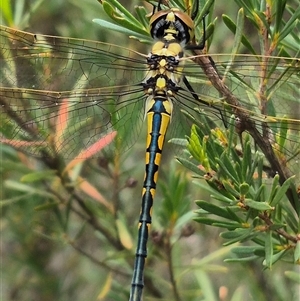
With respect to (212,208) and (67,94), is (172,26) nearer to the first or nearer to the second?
(67,94)

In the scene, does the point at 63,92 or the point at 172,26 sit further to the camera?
the point at 63,92

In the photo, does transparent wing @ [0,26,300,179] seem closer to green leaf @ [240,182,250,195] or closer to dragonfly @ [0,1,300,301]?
dragonfly @ [0,1,300,301]

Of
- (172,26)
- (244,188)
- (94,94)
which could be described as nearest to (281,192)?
(244,188)

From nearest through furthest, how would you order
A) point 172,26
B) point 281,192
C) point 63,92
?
point 281,192 < point 172,26 < point 63,92

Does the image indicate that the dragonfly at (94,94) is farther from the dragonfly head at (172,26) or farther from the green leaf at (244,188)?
the green leaf at (244,188)

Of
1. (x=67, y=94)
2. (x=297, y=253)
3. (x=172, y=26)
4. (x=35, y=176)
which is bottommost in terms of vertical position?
(x=297, y=253)

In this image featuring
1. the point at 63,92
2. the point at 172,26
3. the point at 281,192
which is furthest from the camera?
the point at 63,92

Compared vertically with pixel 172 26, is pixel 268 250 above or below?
below

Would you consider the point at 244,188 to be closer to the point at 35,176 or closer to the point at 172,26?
the point at 172,26

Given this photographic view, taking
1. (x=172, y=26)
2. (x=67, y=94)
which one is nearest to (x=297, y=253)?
(x=172, y=26)

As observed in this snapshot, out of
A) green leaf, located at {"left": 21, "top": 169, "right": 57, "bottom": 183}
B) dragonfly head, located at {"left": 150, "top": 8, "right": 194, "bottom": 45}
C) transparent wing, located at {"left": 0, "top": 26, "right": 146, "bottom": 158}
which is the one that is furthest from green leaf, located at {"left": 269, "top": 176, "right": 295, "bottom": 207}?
green leaf, located at {"left": 21, "top": 169, "right": 57, "bottom": 183}

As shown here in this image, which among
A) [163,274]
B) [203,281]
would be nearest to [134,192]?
[163,274]

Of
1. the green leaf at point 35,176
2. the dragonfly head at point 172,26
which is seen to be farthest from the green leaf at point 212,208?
the green leaf at point 35,176
